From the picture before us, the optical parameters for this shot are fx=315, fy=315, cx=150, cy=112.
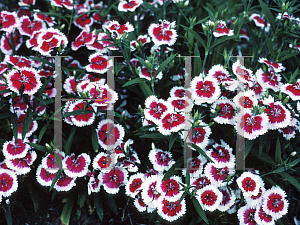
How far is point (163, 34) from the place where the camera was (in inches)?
88.4

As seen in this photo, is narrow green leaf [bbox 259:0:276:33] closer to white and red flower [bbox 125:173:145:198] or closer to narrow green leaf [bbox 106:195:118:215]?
white and red flower [bbox 125:173:145:198]

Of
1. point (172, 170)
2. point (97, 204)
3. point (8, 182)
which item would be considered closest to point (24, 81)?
point (8, 182)

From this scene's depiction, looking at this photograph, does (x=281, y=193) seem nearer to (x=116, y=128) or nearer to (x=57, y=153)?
(x=116, y=128)

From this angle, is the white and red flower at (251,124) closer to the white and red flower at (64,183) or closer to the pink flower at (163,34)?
the pink flower at (163,34)

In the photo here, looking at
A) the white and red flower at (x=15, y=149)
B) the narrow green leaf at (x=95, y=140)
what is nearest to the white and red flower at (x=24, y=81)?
the white and red flower at (x=15, y=149)

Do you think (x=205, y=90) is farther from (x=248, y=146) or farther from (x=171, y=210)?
(x=171, y=210)

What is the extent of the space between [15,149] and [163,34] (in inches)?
50.1

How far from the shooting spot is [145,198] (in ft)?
6.36

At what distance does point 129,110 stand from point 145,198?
0.96 metres

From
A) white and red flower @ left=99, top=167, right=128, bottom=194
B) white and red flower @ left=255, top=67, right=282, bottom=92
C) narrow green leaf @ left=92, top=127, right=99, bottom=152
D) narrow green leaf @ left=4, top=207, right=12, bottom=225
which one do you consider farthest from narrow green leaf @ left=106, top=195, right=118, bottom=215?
white and red flower @ left=255, top=67, right=282, bottom=92

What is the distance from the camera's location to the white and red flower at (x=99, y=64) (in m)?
2.21

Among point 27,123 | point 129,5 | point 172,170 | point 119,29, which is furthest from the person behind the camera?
point 129,5

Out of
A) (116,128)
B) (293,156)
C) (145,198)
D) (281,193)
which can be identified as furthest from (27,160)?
(293,156)

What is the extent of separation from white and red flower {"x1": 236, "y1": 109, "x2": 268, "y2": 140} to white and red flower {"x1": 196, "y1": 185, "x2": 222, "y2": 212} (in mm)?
386
